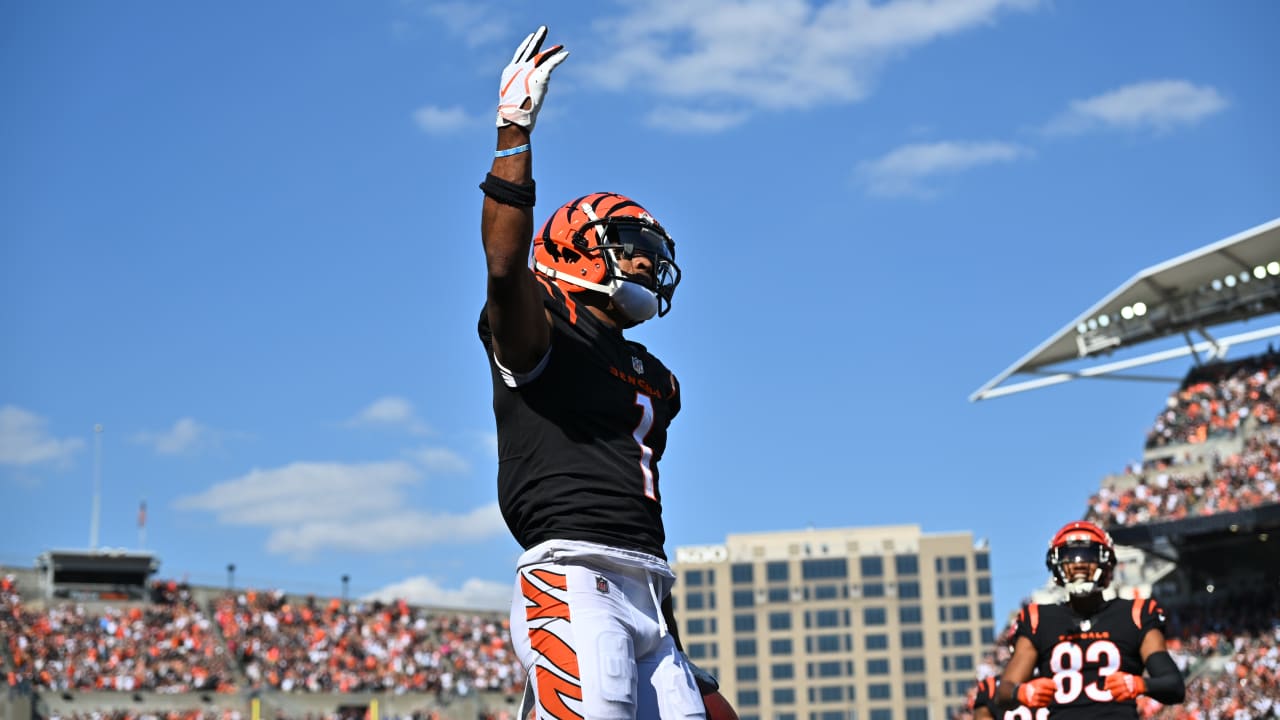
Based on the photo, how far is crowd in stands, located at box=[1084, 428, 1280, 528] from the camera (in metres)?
35.6

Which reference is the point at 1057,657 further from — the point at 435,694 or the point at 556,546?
the point at 435,694

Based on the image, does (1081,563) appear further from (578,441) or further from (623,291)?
(578,441)

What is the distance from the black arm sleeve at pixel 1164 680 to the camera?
8.45 meters

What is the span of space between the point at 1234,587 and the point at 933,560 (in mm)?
115350

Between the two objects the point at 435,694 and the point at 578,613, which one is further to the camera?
the point at 435,694

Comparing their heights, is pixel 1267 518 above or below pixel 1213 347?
below

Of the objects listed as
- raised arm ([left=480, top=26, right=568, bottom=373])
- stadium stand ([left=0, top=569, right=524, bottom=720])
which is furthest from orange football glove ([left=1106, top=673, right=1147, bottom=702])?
stadium stand ([left=0, top=569, right=524, bottom=720])

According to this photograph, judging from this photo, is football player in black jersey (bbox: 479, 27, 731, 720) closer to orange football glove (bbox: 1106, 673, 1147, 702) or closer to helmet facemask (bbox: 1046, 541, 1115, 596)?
orange football glove (bbox: 1106, 673, 1147, 702)

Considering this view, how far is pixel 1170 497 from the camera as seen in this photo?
Answer: 38.1 metres

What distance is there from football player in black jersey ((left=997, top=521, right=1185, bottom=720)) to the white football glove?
211 inches

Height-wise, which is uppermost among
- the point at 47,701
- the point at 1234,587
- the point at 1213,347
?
the point at 1213,347

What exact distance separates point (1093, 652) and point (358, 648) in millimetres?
33599

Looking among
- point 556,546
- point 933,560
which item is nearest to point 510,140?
point 556,546

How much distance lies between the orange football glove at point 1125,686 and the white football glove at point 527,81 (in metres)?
5.37
